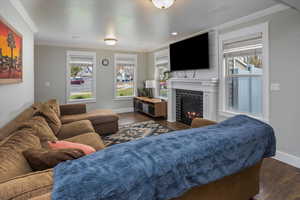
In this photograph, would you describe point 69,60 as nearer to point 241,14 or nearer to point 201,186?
point 241,14

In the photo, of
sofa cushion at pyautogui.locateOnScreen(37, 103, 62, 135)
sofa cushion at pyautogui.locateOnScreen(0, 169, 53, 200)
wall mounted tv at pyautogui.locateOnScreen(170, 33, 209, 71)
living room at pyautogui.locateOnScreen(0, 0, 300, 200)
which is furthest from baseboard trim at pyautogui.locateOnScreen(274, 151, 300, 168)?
sofa cushion at pyautogui.locateOnScreen(37, 103, 62, 135)

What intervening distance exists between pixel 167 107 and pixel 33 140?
14.5 ft

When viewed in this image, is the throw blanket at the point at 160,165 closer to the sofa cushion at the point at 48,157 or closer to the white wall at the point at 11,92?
the sofa cushion at the point at 48,157

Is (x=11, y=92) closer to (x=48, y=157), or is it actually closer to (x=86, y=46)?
(x=48, y=157)

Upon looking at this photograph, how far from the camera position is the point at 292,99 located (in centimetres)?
261

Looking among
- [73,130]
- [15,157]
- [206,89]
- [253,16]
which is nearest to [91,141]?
[73,130]

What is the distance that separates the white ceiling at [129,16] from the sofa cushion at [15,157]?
7.09ft

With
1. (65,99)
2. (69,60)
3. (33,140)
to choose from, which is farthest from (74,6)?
(65,99)

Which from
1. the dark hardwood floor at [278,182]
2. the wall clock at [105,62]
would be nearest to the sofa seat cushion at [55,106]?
the wall clock at [105,62]

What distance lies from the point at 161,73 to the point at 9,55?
4.72 metres

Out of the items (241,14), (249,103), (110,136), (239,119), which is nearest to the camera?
(239,119)

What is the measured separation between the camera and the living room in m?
0.99

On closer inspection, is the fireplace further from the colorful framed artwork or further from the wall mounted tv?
the colorful framed artwork

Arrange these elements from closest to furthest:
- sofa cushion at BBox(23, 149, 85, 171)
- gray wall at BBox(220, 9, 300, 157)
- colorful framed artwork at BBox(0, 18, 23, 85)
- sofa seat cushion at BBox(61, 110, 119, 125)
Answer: sofa cushion at BBox(23, 149, 85, 171)
colorful framed artwork at BBox(0, 18, 23, 85)
gray wall at BBox(220, 9, 300, 157)
sofa seat cushion at BBox(61, 110, 119, 125)
